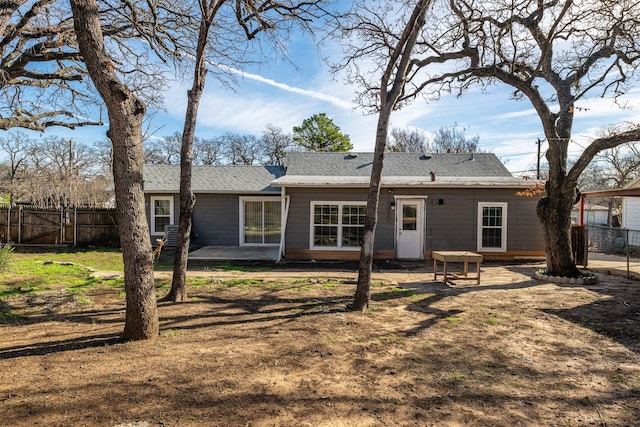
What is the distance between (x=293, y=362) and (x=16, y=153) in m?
44.7

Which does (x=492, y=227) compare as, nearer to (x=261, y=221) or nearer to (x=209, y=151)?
(x=261, y=221)

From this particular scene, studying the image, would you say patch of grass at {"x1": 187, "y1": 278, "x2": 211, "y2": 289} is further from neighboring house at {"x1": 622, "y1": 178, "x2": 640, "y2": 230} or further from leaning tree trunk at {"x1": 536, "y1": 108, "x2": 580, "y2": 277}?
neighboring house at {"x1": 622, "y1": 178, "x2": 640, "y2": 230}

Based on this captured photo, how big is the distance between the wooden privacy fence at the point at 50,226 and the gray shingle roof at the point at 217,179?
253cm

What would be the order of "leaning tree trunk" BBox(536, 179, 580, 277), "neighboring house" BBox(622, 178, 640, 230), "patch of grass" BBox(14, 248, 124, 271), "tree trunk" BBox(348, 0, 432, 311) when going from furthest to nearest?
"neighboring house" BBox(622, 178, 640, 230) → "patch of grass" BBox(14, 248, 124, 271) → "leaning tree trunk" BBox(536, 179, 580, 277) → "tree trunk" BBox(348, 0, 432, 311)

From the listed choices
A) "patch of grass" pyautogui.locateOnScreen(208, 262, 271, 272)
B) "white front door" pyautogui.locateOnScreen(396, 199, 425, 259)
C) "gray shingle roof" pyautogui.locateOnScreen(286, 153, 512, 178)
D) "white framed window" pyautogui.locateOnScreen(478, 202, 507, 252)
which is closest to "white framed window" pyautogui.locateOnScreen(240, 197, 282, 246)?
"gray shingle roof" pyautogui.locateOnScreen(286, 153, 512, 178)

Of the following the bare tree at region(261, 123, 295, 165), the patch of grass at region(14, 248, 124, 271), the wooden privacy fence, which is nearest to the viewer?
the patch of grass at region(14, 248, 124, 271)

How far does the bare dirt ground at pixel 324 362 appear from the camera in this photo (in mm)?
2789

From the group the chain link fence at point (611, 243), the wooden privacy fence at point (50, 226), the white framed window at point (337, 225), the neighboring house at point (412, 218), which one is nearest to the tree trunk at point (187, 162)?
the neighboring house at point (412, 218)

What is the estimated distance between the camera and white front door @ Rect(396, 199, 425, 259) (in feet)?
39.9

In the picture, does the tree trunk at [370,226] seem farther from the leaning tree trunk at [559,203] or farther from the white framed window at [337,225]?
the white framed window at [337,225]

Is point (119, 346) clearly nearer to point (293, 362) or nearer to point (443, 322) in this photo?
point (293, 362)

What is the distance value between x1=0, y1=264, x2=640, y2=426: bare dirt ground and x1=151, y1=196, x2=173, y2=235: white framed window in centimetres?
882

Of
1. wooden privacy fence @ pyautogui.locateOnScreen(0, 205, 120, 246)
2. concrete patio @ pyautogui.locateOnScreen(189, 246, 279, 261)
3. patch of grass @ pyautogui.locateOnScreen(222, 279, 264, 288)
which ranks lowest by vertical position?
patch of grass @ pyautogui.locateOnScreen(222, 279, 264, 288)

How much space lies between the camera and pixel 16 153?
36.1 meters
